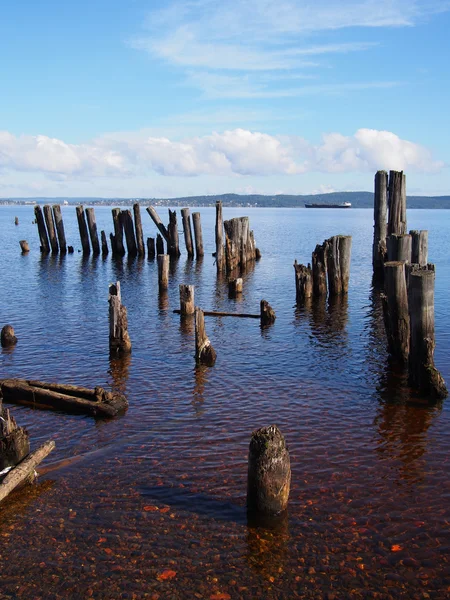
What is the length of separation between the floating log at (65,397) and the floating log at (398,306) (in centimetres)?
652

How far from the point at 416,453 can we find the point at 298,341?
7619 millimetres

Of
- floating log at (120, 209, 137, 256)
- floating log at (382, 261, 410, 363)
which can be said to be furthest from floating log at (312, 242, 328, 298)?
floating log at (120, 209, 137, 256)

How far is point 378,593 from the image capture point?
21.5ft

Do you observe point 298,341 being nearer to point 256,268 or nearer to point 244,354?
point 244,354

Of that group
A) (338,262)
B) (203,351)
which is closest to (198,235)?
(338,262)

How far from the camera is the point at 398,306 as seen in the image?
1380 centimetres

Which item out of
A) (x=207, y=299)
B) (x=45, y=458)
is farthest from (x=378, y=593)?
(x=207, y=299)

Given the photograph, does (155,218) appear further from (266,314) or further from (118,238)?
(266,314)

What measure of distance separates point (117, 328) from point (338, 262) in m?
10.6

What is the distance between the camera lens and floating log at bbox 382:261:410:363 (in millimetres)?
13758

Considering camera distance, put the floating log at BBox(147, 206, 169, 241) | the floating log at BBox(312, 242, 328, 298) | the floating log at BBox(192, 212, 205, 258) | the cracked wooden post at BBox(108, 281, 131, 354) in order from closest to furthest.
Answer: the cracked wooden post at BBox(108, 281, 131, 354), the floating log at BBox(312, 242, 328, 298), the floating log at BBox(147, 206, 169, 241), the floating log at BBox(192, 212, 205, 258)

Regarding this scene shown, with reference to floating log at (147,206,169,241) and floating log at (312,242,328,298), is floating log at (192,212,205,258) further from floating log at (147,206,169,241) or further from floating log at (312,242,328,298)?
floating log at (312,242,328,298)

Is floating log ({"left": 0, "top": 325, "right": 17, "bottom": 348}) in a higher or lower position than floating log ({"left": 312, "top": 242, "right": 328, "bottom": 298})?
lower

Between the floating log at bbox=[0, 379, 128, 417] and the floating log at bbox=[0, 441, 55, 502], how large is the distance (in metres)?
2.33
